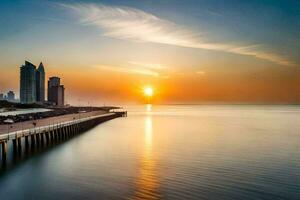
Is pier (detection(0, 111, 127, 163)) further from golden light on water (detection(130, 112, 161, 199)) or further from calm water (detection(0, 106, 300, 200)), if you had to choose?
golden light on water (detection(130, 112, 161, 199))

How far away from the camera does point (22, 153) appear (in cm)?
4166

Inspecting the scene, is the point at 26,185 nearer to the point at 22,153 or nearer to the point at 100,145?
the point at 22,153

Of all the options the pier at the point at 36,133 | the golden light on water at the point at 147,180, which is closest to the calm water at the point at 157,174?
the golden light on water at the point at 147,180

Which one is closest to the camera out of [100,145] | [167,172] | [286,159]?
[167,172]

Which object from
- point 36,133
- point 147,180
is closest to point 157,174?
point 147,180

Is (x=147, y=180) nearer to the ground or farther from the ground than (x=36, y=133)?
nearer to the ground

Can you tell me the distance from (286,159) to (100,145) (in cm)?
2871

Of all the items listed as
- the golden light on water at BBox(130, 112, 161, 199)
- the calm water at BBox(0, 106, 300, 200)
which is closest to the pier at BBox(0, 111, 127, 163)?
the calm water at BBox(0, 106, 300, 200)

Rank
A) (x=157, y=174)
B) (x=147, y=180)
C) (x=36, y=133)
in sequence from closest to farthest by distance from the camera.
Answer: (x=147, y=180), (x=157, y=174), (x=36, y=133)

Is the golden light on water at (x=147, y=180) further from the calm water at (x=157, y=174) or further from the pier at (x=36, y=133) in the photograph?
the pier at (x=36, y=133)

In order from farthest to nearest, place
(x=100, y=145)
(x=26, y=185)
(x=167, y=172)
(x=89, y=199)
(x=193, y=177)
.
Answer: (x=100, y=145) → (x=167, y=172) → (x=193, y=177) → (x=26, y=185) → (x=89, y=199)

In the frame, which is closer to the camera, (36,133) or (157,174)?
(157,174)

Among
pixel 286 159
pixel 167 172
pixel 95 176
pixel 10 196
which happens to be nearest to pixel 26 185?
pixel 10 196

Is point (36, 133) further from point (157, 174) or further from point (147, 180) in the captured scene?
point (147, 180)
